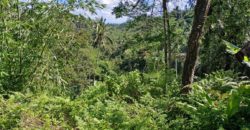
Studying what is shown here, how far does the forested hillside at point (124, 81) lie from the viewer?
416 cm

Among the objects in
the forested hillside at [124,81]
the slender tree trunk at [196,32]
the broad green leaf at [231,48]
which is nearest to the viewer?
the forested hillside at [124,81]

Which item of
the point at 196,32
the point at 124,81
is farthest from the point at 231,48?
the point at 124,81

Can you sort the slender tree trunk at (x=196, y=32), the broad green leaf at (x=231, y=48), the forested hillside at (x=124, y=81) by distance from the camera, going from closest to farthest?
1. the forested hillside at (x=124, y=81)
2. the broad green leaf at (x=231, y=48)
3. the slender tree trunk at (x=196, y=32)

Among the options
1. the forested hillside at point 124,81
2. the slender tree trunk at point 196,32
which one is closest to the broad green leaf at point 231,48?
the forested hillside at point 124,81

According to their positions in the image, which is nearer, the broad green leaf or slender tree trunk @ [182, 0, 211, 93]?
the broad green leaf

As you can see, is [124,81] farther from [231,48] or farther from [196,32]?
[231,48]

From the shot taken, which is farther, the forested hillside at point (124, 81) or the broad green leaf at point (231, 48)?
the broad green leaf at point (231, 48)

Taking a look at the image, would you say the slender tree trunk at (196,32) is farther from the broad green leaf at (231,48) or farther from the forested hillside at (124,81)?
the broad green leaf at (231,48)

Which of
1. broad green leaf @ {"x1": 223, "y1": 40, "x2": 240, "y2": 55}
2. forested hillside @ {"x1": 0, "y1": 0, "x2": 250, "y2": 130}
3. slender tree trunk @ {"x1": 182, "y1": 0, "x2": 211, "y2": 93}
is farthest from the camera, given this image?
slender tree trunk @ {"x1": 182, "y1": 0, "x2": 211, "y2": 93}

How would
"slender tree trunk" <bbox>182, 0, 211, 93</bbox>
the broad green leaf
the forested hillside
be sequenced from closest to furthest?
the forested hillside → the broad green leaf → "slender tree trunk" <bbox>182, 0, 211, 93</bbox>

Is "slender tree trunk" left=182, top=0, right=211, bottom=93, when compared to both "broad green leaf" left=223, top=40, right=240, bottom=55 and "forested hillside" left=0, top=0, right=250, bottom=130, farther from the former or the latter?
"broad green leaf" left=223, top=40, right=240, bottom=55

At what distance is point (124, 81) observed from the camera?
7605 millimetres

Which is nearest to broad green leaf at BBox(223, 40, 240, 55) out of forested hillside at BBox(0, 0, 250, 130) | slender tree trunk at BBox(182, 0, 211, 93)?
forested hillside at BBox(0, 0, 250, 130)

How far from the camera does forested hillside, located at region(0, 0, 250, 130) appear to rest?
4.16 m
